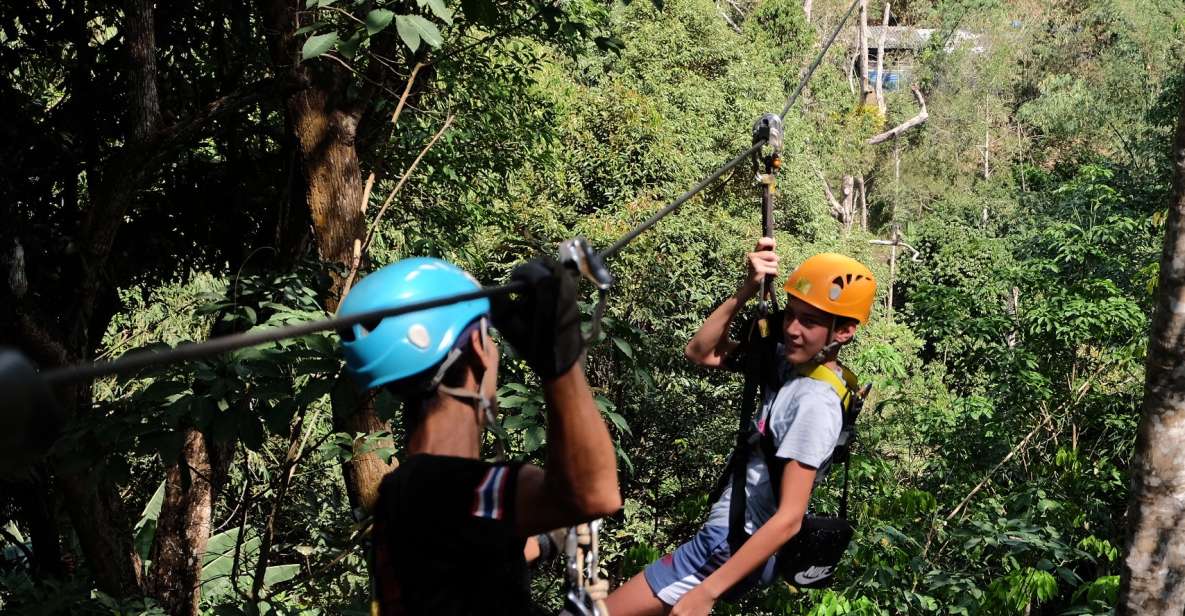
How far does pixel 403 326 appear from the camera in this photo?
1747 millimetres

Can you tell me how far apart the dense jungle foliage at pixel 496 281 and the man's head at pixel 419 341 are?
118 cm

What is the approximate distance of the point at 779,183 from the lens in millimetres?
17703

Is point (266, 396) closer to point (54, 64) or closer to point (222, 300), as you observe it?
point (222, 300)

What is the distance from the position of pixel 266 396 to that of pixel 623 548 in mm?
8653

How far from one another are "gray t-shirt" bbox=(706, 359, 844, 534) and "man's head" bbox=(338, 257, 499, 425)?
3.46ft

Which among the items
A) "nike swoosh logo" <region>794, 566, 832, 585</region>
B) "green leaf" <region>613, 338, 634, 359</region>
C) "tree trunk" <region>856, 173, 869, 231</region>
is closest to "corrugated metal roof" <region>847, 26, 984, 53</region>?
"tree trunk" <region>856, 173, 869, 231</region>

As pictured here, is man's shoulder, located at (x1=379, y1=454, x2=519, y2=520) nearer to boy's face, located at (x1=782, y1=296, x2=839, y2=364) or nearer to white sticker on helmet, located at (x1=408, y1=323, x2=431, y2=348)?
white sticker on helmet, located at (x1=408, y1=323, x2=431, y2=348)

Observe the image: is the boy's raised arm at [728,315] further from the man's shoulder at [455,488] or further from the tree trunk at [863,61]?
the tree trunk at [863,61]

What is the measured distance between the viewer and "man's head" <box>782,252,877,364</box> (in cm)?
281

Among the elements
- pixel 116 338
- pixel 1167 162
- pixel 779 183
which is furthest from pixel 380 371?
pixel 779 183

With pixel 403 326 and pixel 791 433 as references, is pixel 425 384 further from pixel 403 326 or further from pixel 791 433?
pixel 791 433

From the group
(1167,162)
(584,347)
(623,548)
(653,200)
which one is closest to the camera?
(584,347)

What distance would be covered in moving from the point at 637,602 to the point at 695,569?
18 cm

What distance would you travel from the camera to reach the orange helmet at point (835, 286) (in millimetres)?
2809
